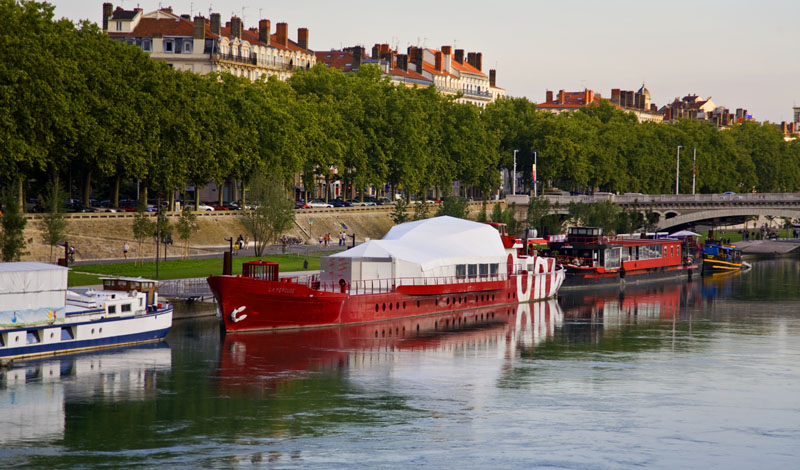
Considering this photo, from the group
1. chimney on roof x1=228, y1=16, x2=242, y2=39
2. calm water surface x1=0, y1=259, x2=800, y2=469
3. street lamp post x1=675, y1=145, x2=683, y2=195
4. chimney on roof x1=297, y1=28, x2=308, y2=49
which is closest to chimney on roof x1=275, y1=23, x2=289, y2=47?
chimney on roof x1=297, y1=28, x2=308, y2=49

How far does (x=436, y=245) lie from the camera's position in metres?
77.9

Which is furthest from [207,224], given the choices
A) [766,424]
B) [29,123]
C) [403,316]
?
[766,424]

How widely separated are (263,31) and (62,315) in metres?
108

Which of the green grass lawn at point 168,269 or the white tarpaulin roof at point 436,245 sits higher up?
the white tarpaulin roof at point 436,245

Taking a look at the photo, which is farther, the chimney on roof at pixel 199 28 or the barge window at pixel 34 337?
the chimney on roof at pixel 199 28

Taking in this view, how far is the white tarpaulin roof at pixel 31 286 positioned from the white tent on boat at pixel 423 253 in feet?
60.7

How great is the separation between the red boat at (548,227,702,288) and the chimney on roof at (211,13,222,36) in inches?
2241

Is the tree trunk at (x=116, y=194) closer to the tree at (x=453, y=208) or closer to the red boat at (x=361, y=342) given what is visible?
the tree at (x=453, y=208)

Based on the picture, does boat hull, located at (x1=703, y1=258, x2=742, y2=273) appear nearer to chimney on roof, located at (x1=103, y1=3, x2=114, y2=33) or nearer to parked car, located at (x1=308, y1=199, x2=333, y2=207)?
parked car, located at (x1=308, y1=199, x2=333, y2=207)

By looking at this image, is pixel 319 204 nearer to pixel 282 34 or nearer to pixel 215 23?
pixel 215 23

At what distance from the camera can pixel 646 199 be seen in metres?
155

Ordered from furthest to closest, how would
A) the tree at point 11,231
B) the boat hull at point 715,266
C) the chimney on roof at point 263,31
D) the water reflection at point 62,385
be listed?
1. the chimney on roof at point 263,31
2. the boat hull at point 715,266
3. the tree at point 11,231
4. the water reflection at point 62,385

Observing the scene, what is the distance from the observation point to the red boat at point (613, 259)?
102 meters

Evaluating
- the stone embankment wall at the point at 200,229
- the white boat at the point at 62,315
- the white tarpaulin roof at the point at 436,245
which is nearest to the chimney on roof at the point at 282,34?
the stone embankment wall at the point at 200,229
